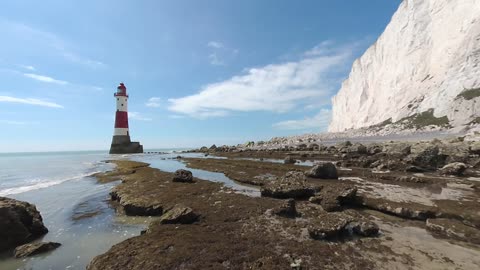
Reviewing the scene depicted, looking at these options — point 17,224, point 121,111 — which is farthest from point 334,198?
point 121,111

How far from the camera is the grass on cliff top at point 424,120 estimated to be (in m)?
80.8

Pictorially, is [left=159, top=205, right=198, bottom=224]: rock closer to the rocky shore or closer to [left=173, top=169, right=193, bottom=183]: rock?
Answer: the rocky shore

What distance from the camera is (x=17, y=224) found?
8.79 m

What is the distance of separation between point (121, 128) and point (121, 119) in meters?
2.74

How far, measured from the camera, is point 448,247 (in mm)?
6855

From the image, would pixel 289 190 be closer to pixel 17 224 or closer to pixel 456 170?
pixel 17 224

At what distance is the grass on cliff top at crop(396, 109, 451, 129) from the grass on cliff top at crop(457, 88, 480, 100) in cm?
816

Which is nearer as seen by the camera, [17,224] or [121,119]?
[17,224]

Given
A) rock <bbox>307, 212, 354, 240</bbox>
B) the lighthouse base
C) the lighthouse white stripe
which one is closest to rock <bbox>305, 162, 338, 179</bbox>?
rock <bbox>307, 212, 354, 240</bbox>

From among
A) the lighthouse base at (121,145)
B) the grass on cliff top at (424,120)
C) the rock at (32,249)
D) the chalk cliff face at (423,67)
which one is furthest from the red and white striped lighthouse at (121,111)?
the chalk cliff face at (423,67)

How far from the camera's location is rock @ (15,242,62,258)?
754cm

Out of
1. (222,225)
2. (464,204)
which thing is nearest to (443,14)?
(464,204)

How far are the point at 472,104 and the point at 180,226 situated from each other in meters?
89.1

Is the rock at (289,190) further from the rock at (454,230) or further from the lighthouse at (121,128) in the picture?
the lighthouse at (121,128)
